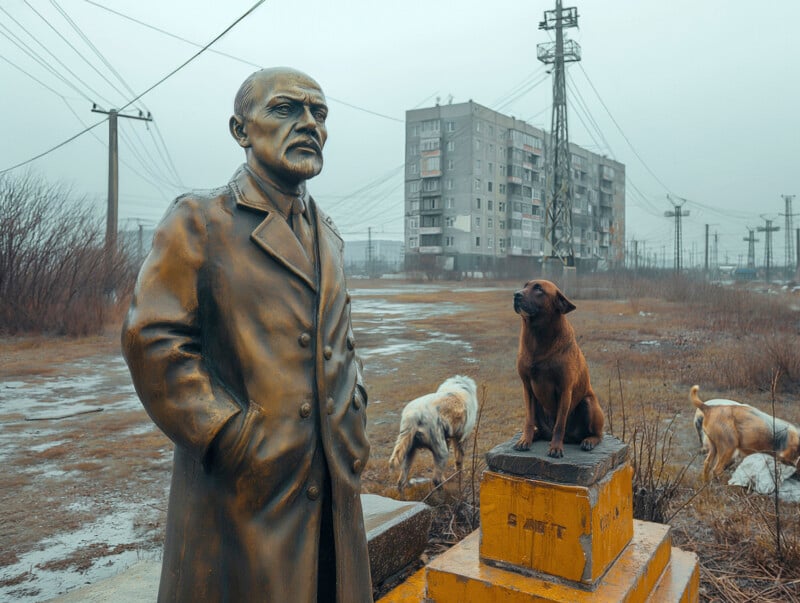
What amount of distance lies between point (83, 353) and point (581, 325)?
508 inches

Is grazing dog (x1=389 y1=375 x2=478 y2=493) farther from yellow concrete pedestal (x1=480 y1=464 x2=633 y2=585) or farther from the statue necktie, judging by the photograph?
the statue necktie

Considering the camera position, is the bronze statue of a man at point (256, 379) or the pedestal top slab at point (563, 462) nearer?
the bronze statue of a man at point (256, 379)

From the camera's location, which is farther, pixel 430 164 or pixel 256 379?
pixel 430 164

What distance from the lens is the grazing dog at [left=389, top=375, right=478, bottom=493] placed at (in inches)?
217

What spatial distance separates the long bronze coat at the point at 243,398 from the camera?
1.80 meters

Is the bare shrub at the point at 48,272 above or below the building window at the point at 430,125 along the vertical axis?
below

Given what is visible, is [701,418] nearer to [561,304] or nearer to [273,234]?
[561,304]

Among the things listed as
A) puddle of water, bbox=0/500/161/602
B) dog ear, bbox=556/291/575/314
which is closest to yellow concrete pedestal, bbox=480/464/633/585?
dog ear, bbox=556/291/575/314

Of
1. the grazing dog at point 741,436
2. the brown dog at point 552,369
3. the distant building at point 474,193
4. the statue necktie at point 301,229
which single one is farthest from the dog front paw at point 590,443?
the distant building at point 474,193

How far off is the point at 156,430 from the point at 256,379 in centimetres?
653

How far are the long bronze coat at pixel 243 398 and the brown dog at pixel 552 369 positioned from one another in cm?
149

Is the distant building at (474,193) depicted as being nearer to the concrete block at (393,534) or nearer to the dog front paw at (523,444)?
the concrete block at (393,534)

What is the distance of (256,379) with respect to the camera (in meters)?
1.88

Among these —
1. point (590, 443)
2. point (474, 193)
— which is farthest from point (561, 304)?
point (474, 193)
